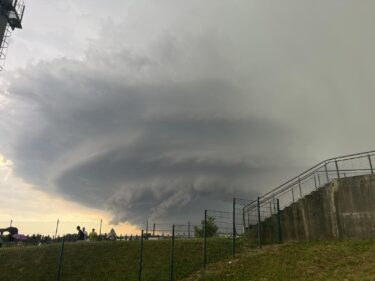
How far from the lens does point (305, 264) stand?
20500mm

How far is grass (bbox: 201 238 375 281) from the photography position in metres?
18.2

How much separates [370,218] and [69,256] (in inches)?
917

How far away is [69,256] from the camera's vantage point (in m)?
30.5

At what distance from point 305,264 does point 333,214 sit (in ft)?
22.5

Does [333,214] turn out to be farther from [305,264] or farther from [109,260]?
[109,260]

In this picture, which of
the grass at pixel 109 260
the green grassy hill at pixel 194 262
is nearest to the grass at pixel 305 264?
the green grassy hill at pixel 194 262

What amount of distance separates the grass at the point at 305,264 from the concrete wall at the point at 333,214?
1.48 m

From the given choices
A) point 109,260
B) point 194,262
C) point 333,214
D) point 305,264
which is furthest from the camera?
point 109,260

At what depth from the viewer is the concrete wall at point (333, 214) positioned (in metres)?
24.4

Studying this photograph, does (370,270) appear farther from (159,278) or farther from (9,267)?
(9,267)

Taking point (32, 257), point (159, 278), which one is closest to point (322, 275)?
point (159, 278)

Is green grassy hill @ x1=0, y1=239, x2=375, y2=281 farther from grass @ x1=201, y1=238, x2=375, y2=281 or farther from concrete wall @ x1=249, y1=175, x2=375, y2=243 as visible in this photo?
concrete wall @ x1=249, y1=175, x2=375, y2=243

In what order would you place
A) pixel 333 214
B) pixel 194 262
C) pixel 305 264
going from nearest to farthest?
pixel 305 264 < pixel 194 262 < pixel 333 214

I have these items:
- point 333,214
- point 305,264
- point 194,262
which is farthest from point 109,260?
point 333,214
